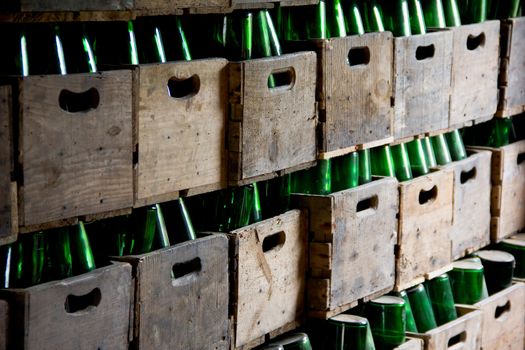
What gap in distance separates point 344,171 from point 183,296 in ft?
2.40

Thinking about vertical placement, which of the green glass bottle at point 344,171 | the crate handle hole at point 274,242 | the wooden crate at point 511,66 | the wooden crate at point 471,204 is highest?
the wooden crate at point 511,66

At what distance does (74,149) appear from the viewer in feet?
6.26

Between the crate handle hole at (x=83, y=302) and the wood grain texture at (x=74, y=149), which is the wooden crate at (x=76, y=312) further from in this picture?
the wood grain texture at (x=74, y=149)

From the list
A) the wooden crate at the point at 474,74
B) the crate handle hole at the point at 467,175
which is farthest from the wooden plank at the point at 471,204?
the wooden crate at the point at 474,74

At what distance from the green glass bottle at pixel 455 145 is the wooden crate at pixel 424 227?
224 mm

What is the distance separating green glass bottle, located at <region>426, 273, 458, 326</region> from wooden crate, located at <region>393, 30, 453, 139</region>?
0.47m

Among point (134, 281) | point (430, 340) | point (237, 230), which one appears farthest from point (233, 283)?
point (430, 340)

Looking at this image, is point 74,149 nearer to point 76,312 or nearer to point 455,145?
point 76,312

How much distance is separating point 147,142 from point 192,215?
0.37 m

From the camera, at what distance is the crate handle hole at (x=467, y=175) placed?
3.29 metres

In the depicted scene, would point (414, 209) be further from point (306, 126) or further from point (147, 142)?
point (147, 142)

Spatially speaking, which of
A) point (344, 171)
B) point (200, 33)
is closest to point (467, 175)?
point (344, 171)

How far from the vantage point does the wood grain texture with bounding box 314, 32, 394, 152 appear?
2551 millimetres

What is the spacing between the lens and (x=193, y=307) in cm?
222
